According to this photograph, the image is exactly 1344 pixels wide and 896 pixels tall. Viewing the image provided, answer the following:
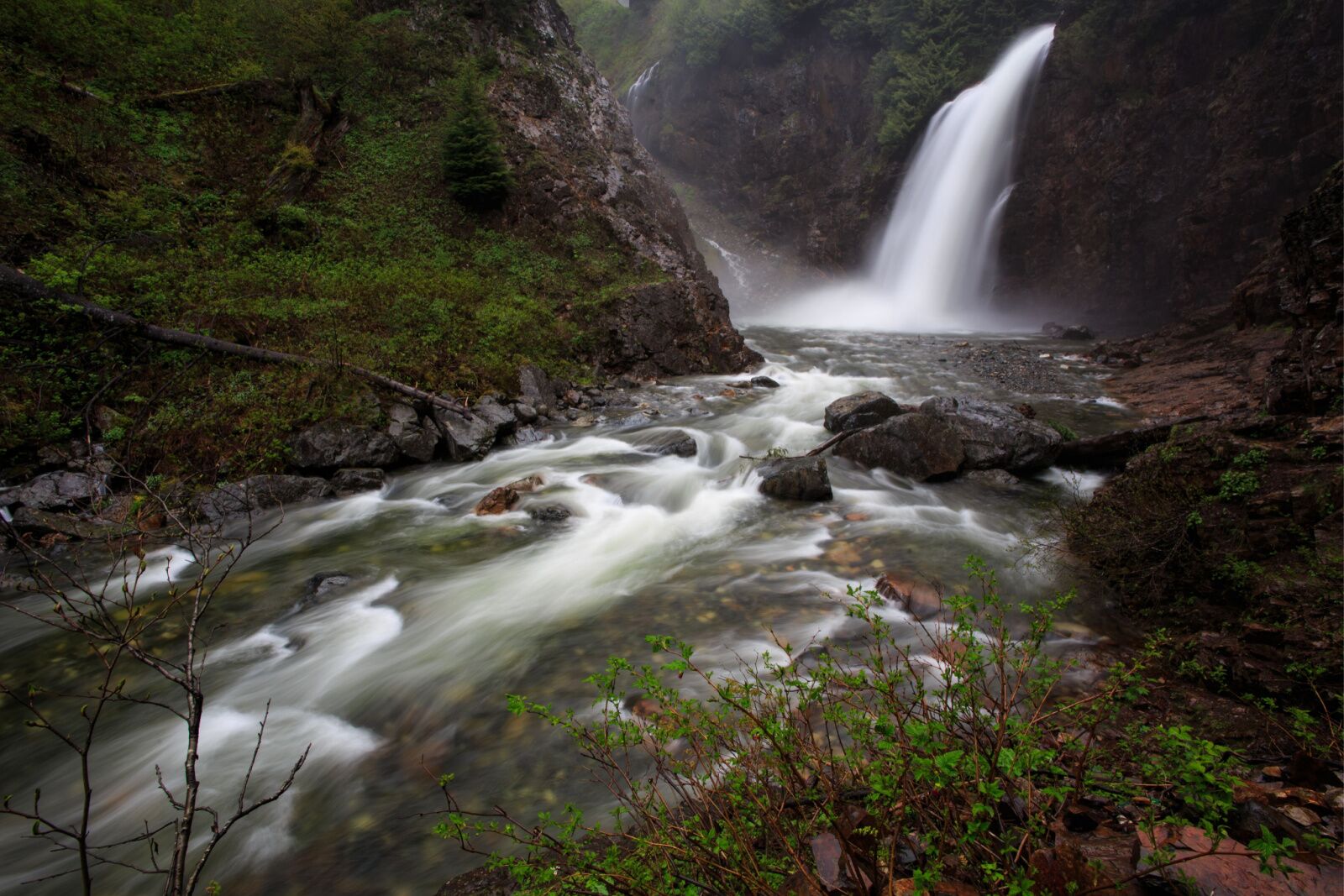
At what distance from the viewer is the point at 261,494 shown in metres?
7.13

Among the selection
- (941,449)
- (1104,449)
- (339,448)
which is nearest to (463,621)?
(339,448)

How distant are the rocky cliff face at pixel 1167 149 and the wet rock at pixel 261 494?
20439 mm

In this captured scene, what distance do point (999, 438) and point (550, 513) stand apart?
6.12 m

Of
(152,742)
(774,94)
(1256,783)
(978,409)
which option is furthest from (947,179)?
(152,742)

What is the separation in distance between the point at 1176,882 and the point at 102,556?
28.3 ft

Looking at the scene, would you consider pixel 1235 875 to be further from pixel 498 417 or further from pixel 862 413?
pixel 498 417

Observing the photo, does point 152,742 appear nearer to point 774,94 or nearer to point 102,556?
point 102,556

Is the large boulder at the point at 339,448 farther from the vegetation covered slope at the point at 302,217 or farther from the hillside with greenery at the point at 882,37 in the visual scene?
the hillside with greenery at the point at 882,37

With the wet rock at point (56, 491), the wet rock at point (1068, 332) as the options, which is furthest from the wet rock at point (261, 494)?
the wet rock at point (1068, 332)

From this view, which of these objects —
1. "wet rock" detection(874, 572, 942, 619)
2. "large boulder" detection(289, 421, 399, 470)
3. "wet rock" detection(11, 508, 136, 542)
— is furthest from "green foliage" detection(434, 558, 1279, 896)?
"large boulder" detection(289, 421, 399, 470)

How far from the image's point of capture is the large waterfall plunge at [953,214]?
24.5m

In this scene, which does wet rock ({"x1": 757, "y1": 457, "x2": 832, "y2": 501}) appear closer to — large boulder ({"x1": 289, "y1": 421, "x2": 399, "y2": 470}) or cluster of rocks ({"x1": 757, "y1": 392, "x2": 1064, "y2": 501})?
cluster of rocks ({"x1": 757, "y1": 392, "x2": 1064, "y2": 501})

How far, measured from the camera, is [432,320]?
1100 centimetres

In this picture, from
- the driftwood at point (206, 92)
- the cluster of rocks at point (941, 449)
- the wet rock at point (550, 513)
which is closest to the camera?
the wet rock at point (550, 513)
